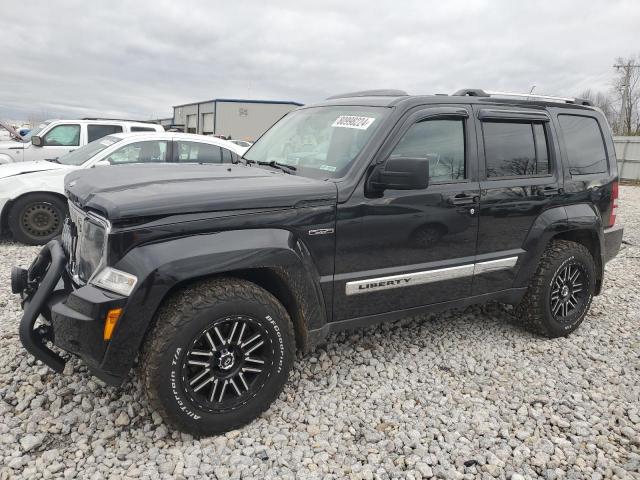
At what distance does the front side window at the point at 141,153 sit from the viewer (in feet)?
22.9

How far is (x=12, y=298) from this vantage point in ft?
14.9

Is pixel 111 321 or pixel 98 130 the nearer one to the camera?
pixel 111 321

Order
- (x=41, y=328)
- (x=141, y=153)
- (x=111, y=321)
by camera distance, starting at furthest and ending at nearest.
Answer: (x=141, y=153) < (x=41, y=328) < (x=111, y=321)

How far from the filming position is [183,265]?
2459 millimetres

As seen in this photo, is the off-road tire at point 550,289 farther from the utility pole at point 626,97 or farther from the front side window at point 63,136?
the utility pole at point 626,97

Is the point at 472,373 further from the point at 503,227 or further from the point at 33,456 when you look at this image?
the point at 33,456

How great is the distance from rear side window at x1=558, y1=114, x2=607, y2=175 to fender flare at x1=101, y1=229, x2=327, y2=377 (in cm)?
271

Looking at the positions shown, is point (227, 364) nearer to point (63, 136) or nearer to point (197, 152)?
point (197, 152)

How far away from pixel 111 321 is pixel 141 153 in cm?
526

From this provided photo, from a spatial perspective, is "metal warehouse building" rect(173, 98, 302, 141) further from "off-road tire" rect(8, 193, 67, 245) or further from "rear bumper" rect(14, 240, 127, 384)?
"rear bumper" rect(14, 240, 127, 384)

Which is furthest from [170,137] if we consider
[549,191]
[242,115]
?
[242,115]

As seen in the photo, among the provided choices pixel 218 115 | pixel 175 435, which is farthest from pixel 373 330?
pixel 218 115

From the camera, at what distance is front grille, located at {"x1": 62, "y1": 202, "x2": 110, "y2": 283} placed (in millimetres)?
2537

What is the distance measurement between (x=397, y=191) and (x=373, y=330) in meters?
1.54
